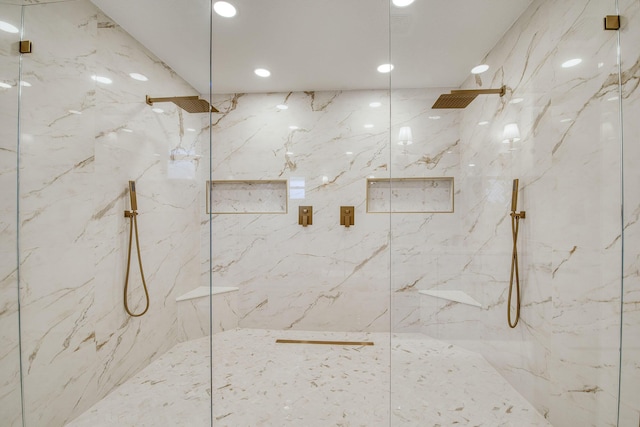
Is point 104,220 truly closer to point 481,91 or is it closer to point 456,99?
point 456,99

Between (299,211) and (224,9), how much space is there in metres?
1.26

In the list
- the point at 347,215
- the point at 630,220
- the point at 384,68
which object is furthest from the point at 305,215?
the point at 630,220

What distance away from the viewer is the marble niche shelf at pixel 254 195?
1.90 meters

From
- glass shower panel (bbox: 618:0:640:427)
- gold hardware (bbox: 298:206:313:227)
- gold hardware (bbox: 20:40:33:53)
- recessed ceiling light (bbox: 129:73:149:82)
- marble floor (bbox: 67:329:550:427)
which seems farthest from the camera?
gold hardware (bbox: 298:206:313:227)

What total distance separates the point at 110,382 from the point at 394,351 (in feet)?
5.41

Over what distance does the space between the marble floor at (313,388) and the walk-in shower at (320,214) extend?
13 mm

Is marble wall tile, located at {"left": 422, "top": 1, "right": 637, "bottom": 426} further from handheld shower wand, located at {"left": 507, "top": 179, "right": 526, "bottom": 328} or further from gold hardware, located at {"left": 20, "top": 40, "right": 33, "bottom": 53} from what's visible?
gold hardware, located at {"left": 20, "top": 40, "right": 33, "bottom": 53}

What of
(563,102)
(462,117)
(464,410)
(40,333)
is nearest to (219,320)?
(40,333)

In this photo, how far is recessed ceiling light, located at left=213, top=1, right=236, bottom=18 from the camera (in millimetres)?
1386

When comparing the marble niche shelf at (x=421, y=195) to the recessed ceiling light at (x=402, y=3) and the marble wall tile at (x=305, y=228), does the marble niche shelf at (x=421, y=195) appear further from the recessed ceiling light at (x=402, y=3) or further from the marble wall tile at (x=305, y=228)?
the recessed ceiling light at (x=402, y=3)

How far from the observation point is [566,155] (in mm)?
1222

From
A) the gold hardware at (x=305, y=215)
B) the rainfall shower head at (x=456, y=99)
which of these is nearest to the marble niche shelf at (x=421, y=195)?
the rainfall shower head at (x=456, y=99)

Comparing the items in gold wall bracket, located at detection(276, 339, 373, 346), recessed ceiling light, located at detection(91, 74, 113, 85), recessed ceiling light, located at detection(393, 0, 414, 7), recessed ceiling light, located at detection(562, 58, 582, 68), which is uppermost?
recessed ceiling light, located at detection(393, 0, 414, 7)

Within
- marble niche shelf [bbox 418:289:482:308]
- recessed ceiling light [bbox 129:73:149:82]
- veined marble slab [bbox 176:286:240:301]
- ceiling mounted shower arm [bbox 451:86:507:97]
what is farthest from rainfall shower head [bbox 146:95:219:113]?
marble niche shelf [bbox 418:289:482:308]
